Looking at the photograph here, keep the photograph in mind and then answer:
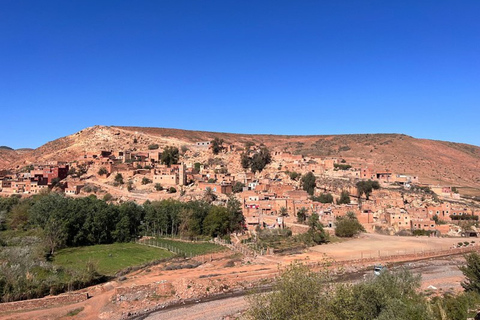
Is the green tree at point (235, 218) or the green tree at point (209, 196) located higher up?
the green tree at point (209, 196)

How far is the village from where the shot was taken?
41375mm

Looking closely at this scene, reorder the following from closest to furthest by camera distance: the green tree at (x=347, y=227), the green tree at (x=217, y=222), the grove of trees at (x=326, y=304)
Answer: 1. the grove of trees at (x=326, y=304)
2. the green tree at (x=217, y=222)
3. the green tree at (x=347, y=227)

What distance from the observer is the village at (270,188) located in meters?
41.4

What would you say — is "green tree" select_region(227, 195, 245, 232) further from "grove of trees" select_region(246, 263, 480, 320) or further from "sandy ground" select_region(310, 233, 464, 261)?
"grove of trees" select_region(246, 263, 480, 320)

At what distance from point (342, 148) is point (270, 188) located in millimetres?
55850

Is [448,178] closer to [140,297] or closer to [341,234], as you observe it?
[341,234]

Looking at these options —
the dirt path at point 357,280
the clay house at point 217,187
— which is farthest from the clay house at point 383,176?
the dirt path at point 357,280

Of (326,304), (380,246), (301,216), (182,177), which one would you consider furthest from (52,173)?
(326,304)

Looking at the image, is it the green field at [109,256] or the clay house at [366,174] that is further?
the clay house at [366,174]

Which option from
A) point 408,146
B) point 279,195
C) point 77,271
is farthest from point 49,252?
point 408,146

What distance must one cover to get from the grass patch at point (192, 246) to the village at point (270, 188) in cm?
610

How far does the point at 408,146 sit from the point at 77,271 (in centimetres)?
9951

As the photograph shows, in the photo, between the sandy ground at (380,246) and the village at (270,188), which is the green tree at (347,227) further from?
the village at (270,188)

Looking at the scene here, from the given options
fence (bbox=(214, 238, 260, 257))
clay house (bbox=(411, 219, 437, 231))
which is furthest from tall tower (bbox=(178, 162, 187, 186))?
clay house (bbox=(411, 219, 437, 231))
